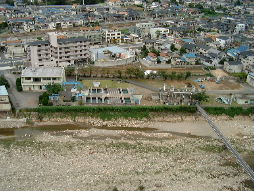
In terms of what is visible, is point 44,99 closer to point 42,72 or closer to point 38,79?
point 38,79

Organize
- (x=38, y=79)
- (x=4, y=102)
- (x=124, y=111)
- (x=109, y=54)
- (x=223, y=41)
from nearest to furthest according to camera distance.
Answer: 1. (x=4, y=102)
2. (x=124, y=111)
3. (x=38, y=79)
4. (x=109, y=54)
5. (x=223, y=41)

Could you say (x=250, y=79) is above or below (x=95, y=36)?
below

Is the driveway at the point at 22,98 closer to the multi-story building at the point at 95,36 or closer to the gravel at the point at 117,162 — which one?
the gravel at the point at 117,162

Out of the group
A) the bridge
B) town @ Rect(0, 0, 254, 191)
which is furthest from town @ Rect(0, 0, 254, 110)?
the bridge

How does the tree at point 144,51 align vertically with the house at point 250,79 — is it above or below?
above

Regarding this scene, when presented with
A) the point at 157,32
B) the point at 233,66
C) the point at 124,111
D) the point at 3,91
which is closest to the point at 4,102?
the point at 3,91

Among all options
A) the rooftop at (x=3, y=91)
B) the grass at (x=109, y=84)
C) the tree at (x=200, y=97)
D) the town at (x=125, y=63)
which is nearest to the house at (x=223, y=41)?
the town at (x=125, y=63)
